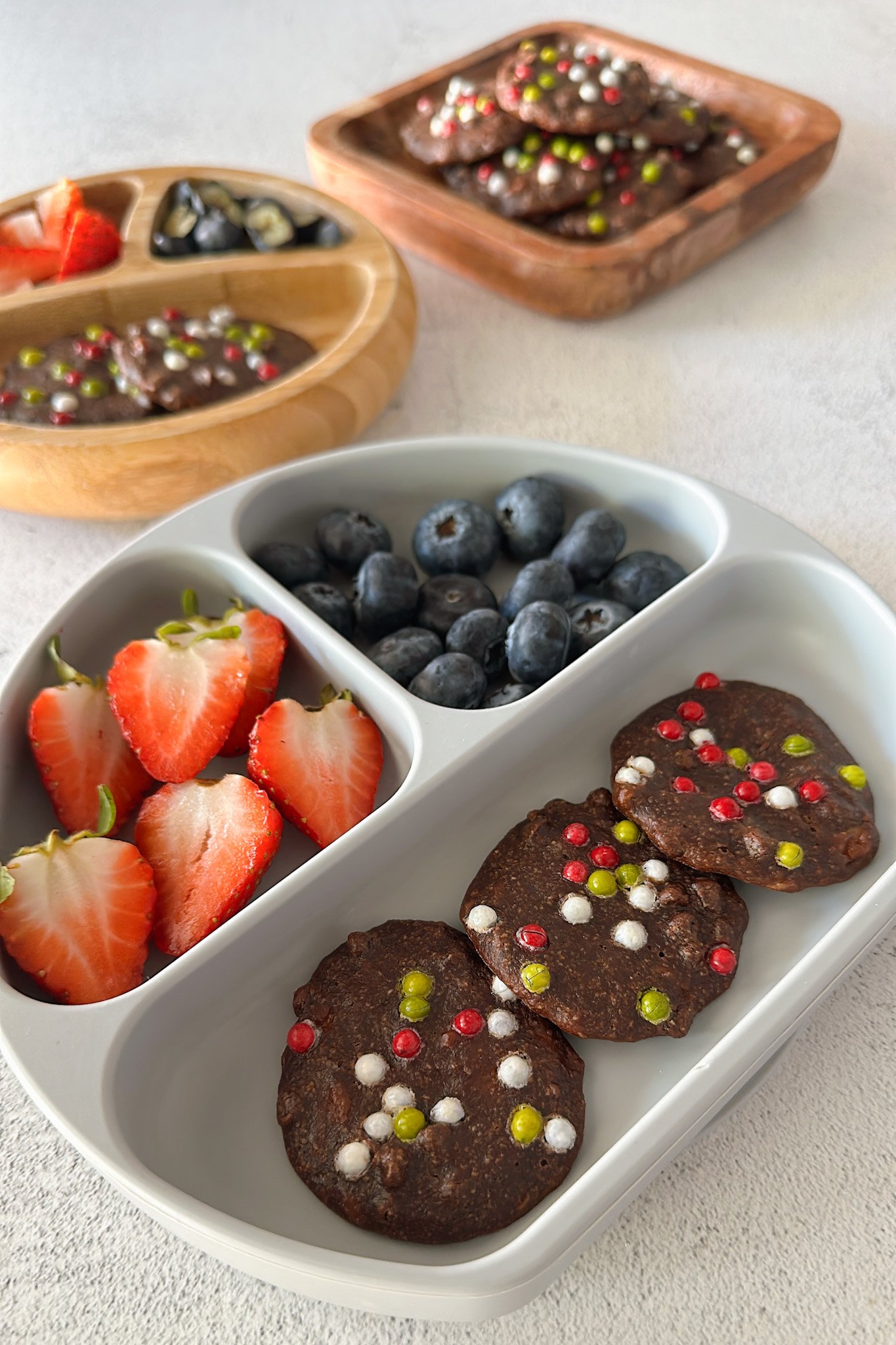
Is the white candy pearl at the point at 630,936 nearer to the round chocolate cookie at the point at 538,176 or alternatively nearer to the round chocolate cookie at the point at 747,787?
the round chocolate cookie at the point at 747,787

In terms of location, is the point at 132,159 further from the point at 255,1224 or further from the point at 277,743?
the point at 255,1224

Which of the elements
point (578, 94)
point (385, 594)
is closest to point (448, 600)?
point (385, 594)

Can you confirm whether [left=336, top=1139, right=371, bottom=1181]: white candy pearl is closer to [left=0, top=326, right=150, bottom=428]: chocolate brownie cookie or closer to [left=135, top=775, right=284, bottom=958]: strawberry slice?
[left=135, top=775, right=284, bottom=958]: strawberry slice

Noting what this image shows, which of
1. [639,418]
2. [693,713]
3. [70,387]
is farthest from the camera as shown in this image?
[639,418]

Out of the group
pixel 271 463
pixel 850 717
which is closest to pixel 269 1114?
pixel 850 717

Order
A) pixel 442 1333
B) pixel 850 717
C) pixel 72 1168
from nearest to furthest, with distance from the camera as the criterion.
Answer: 1. pixel 442 1333
2. pixel 72 1168
3. pixel 850 717

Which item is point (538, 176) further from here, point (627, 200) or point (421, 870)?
point (421, 870)
